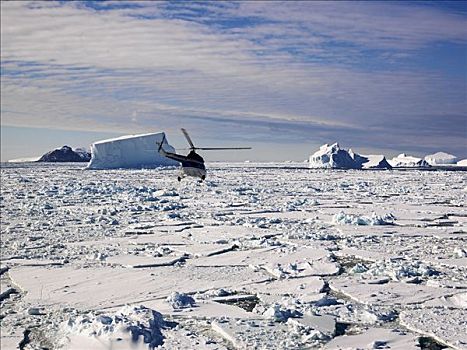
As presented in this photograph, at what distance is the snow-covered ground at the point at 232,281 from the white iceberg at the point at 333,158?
137ft

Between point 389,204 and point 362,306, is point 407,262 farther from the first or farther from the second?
point 389,204

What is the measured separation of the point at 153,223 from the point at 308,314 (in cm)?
843

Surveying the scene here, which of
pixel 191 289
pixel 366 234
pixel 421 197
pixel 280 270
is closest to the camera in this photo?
pixel 191 289

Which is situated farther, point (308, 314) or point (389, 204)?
point (389, 204)

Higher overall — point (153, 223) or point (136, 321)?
point (136, 321)

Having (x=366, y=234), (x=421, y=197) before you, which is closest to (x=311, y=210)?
(x=366, y=234)

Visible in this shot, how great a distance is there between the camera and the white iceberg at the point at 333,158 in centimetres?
5675

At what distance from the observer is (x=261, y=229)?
42.3ft

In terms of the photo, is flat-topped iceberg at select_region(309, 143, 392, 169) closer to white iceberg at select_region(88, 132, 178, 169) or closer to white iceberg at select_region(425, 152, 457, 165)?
white iceberg at select_region(88, 132, 178, 169)

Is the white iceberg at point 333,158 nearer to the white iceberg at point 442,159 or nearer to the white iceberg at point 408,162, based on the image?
the white iceberg at point 408,162

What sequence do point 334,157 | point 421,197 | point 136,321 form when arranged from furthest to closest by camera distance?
point 334,157 → point 421,197 → point 136,321

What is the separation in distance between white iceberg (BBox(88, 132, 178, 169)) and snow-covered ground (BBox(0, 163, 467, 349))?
99.5ft

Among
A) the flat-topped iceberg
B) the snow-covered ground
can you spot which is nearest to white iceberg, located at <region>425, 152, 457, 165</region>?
the flat-topped iceberg

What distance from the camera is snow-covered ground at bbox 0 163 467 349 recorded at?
560 cm
